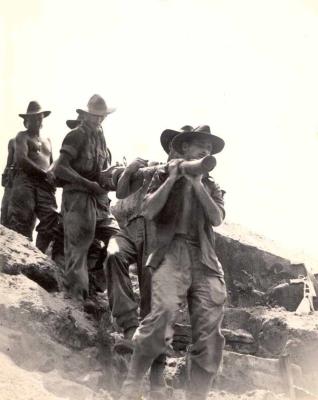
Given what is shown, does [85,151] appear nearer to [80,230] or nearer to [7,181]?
[80,230]

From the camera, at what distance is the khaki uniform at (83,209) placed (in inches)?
311

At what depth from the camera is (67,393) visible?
5535 mm

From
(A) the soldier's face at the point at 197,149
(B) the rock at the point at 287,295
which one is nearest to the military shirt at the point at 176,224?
(A) the soldier's face at the point at 197,149

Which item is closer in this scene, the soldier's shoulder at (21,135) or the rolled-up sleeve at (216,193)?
the rolled-up sleeve at (216,193)

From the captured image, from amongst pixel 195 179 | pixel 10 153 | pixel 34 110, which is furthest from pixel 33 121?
pixel 195 179

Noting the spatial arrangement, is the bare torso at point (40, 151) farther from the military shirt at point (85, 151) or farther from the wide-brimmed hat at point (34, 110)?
the military shirt at point (85, 151)

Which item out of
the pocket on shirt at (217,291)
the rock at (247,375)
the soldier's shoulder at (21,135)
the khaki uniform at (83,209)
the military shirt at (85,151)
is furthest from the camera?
the soldier's shoulder at (21,135)

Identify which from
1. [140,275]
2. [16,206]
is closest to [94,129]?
[16,206]

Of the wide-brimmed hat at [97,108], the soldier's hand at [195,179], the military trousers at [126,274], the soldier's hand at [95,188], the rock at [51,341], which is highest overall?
the wide-brimmed hat at [97,108]

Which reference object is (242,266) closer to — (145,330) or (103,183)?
(103,183)

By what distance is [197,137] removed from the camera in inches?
243

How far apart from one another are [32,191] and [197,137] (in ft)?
11.9

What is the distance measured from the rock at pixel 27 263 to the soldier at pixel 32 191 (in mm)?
912

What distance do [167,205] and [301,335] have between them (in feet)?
10.7
